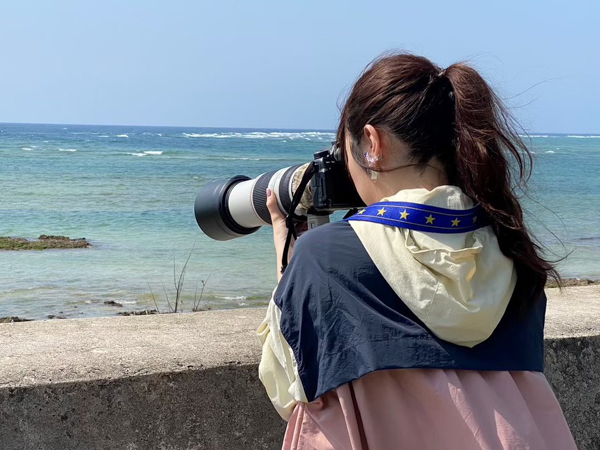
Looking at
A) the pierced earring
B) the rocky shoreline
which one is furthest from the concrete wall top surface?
the rocky shoreline

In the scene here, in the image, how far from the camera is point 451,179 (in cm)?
127

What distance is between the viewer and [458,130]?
1249 millimetres

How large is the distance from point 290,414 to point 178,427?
1.66ft

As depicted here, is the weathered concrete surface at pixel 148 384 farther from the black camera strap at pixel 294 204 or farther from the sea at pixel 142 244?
the sea at pixel 142 244

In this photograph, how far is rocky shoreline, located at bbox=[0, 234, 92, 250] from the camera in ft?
36.1

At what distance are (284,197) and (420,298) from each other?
61cm

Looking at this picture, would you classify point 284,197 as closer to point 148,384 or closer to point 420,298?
point 148,384

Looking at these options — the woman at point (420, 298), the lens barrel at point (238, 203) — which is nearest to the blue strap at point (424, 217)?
the woman at point (420, 298)

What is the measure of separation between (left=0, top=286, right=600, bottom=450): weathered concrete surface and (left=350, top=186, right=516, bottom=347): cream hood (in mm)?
667

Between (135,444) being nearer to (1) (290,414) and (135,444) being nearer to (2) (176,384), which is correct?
(2) (176,384)

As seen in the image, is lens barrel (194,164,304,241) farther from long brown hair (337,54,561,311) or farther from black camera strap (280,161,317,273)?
long brown hair (337,54,561,311)

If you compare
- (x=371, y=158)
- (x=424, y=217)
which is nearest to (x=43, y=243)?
(x=371, y=158)

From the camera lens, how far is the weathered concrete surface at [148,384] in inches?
61.8

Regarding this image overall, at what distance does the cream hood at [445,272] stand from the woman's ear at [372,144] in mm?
89
